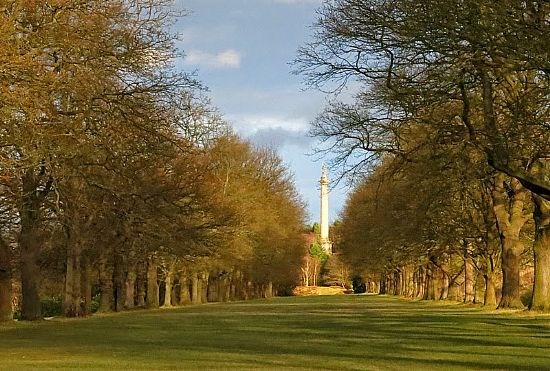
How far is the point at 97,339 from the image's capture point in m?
25.8

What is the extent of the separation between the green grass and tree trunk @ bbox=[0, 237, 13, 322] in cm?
287

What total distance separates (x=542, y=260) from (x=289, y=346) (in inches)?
685

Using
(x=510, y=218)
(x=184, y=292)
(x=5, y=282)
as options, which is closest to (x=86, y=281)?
(x=5, y=282)

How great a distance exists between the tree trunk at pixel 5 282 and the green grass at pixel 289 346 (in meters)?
2.87

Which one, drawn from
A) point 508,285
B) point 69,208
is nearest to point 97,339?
point 69,208

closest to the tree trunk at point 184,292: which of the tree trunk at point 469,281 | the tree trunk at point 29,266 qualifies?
the tree trunk at point 469,281

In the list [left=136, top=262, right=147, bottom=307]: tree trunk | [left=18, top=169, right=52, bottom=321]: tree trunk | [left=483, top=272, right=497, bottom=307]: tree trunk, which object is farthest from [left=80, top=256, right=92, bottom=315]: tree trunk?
[left=483, top=272, right=497, bottom=307]: tree trunk

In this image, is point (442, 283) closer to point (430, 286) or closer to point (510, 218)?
point (430, 286)

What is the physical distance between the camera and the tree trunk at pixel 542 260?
36.2 meters

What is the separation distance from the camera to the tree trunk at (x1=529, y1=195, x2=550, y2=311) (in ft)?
119

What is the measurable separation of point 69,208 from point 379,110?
35.3ft

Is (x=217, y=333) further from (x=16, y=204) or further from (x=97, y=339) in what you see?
(x=16, y=204)

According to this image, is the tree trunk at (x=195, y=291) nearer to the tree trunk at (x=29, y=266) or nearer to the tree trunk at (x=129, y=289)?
the tree trunk at (x=129, y=289)

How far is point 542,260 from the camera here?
119 ft
